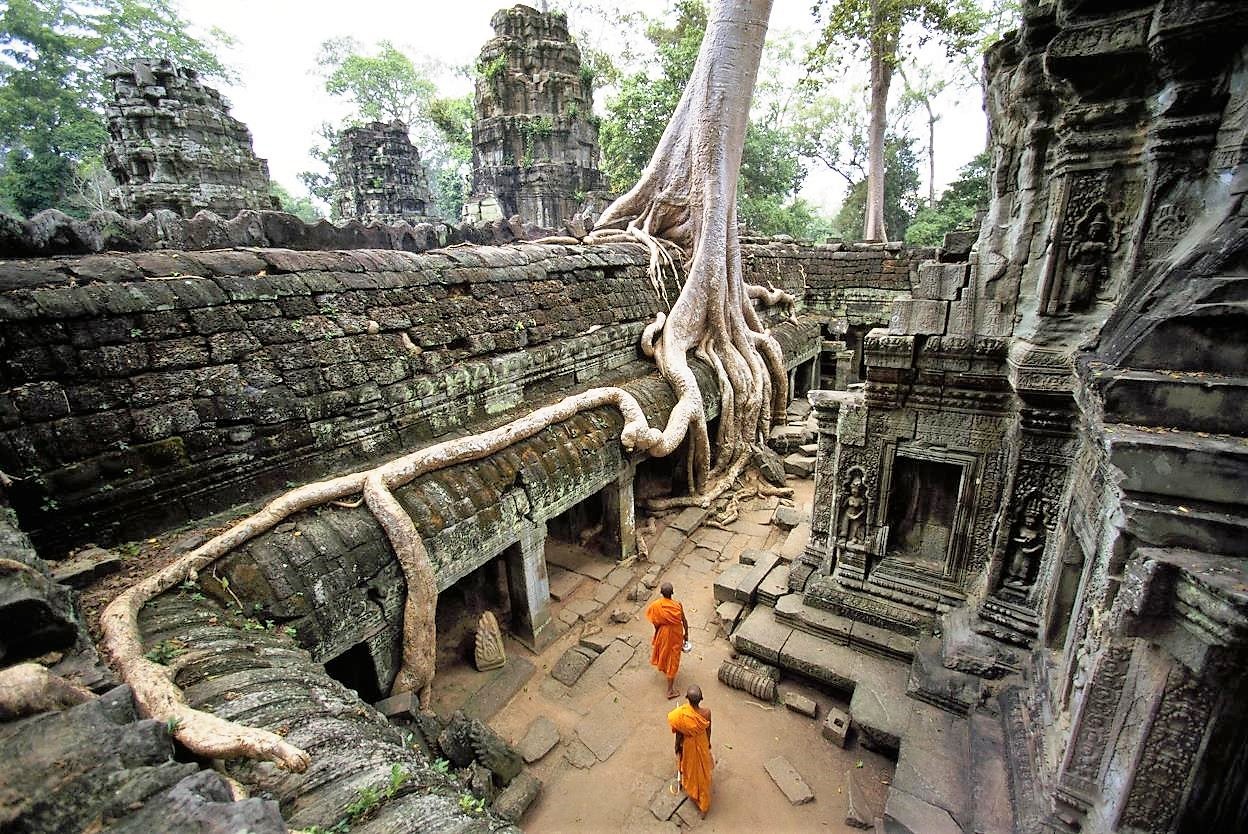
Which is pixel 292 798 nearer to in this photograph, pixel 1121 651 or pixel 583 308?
pixel 1121 651

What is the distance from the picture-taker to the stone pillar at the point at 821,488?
5.43m

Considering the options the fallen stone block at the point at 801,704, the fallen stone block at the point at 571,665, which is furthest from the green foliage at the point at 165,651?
the fallen stone block at the point at 801,704

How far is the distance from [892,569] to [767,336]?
224 inches

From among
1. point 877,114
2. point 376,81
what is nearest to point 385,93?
point 376,81

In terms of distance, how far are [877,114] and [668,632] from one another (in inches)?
721

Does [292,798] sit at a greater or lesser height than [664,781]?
greater

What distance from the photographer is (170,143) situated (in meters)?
12.5

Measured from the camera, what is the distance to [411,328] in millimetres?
5082

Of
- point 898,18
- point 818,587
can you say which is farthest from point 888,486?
point 898,18

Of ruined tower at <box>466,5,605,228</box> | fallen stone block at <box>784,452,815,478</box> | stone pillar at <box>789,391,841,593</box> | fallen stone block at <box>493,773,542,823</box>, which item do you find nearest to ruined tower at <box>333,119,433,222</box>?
ruined tower at <box>466,5,605,228</box>

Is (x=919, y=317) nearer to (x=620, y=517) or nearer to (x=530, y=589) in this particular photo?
(x=620, y=517)

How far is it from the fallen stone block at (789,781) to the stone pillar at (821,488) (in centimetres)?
180

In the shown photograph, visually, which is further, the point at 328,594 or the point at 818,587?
the point at 818,587

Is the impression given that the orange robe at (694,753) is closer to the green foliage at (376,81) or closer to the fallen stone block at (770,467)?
the fallen stone block at (770,467)
